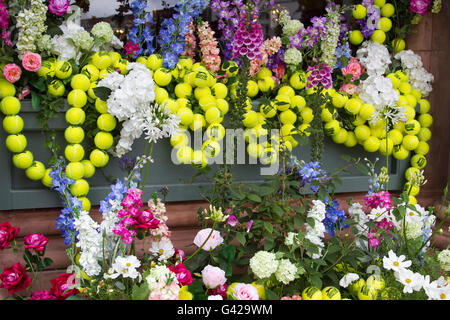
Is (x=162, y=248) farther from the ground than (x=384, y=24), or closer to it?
closer to it

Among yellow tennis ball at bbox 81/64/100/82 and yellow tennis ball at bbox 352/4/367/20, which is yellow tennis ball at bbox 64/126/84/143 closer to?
yellow tennis ball at bbox 81/64/100/82

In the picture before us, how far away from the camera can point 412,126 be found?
2.63 m

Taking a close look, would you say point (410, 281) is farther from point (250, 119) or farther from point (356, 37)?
point (356, 37)

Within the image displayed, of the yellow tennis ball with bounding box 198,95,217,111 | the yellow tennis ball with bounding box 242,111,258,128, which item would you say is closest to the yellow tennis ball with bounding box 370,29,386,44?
the yellow tennis ball with bounding box 242,111,258,128

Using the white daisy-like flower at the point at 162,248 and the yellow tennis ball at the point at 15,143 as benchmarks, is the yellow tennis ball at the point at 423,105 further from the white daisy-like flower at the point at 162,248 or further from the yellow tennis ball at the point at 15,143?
the yellow tennis ball at the point at 15,143

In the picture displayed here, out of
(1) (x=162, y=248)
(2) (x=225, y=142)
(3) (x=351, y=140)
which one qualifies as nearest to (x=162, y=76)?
(2) (x=225, y=142)

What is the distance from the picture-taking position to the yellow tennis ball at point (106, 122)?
216 cm

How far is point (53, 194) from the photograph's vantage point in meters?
2.26

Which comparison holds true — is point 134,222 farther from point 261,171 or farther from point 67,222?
point 261,171

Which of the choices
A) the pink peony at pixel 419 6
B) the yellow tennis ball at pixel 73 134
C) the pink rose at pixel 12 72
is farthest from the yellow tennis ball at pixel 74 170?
the pink peony at pixel 419 6

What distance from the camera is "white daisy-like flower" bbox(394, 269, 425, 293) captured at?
A: 1500mm

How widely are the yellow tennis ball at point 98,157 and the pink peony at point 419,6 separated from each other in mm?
1899

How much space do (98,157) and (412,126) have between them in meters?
1.71

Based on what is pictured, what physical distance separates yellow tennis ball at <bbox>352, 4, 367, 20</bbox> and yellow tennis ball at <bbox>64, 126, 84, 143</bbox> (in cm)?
169
